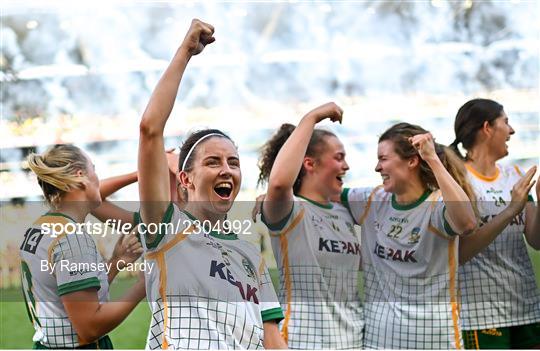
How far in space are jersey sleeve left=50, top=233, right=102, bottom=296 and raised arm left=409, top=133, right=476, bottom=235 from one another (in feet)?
3.22

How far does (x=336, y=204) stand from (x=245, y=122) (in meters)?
6.75

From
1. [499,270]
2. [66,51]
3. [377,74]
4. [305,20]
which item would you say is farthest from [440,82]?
[499,270]

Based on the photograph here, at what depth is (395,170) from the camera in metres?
2.57

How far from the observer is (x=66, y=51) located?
31.2 feet

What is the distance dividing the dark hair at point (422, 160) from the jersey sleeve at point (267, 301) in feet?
2.82

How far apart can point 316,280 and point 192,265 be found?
75 cm

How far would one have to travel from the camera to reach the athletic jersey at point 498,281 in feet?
8.83

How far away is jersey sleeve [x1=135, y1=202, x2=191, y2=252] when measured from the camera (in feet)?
5.63

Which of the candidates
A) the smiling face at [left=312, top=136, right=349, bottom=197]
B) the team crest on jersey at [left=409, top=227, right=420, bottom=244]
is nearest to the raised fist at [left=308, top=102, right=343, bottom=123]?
the smiling face at [left=312, top=136, right=349, bottom=197]

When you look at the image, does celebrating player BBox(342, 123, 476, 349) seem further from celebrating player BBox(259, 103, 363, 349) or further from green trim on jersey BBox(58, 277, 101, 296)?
green trim on jersey BBox(58, 277, 101, 296)

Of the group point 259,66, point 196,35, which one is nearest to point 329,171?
point 196,35

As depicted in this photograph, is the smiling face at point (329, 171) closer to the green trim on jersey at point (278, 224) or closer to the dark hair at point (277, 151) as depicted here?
the dark hair at point (277, 151)

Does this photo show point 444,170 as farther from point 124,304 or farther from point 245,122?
point 245,122

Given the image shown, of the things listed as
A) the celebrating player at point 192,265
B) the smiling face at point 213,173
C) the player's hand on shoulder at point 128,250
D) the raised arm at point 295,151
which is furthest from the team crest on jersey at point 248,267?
the player's hand on shoulder at point 128,250
